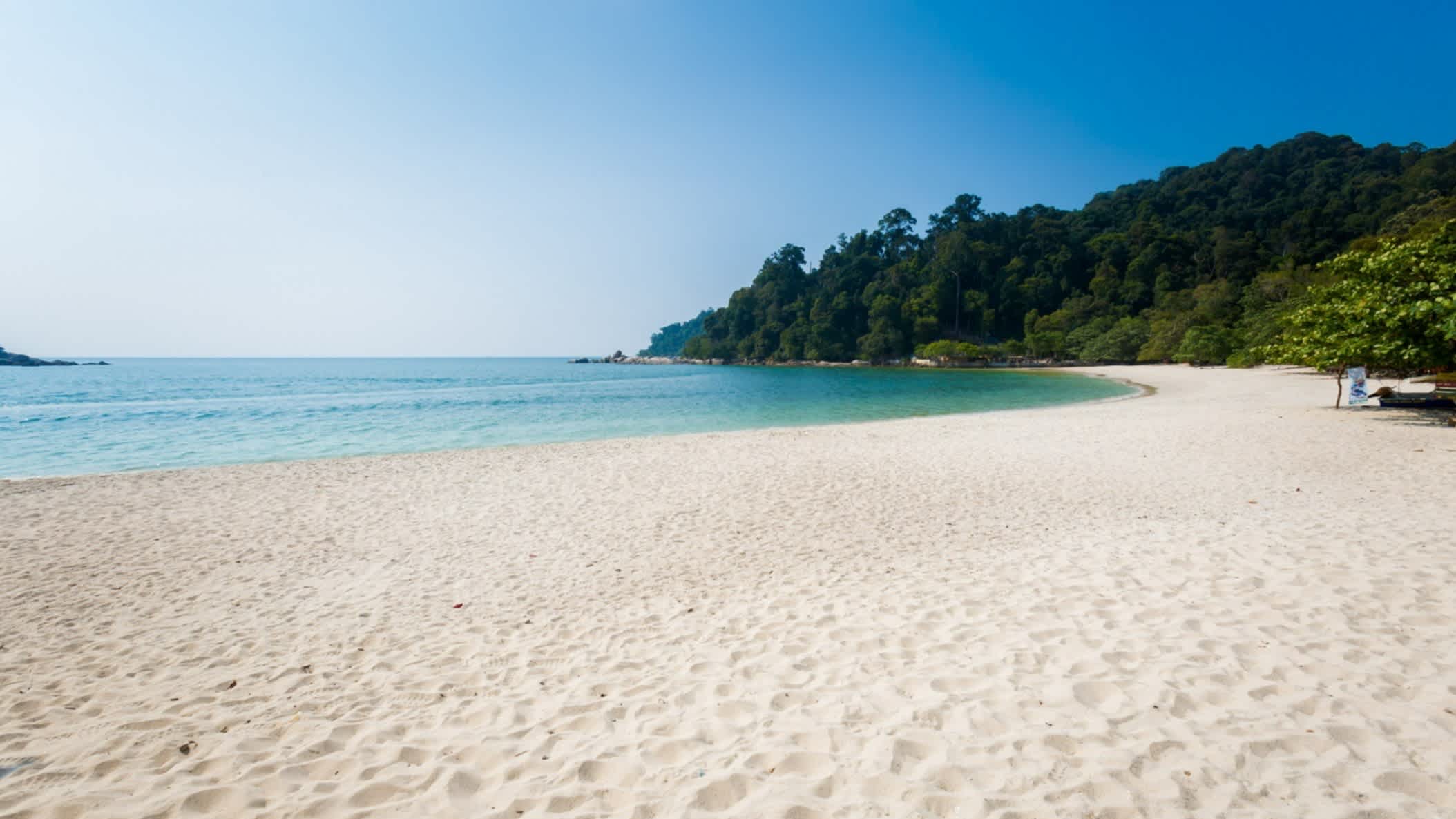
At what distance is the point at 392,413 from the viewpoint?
3209cm

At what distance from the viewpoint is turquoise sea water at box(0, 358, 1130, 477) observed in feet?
63.4

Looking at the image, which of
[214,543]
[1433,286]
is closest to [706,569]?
[214,543]

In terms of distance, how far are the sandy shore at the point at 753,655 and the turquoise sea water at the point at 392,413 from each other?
1107cm

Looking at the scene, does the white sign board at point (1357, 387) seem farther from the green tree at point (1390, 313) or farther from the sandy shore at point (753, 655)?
the sandy shore at point (753, 655)

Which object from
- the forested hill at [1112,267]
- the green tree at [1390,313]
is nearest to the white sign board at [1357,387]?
the green tree at [1390,313]

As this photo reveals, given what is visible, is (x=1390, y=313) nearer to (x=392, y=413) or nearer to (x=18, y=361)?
(x=392, y=413)

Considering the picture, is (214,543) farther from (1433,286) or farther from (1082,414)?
(1082,414)

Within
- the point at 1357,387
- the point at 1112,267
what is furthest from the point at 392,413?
the point at 1112,267

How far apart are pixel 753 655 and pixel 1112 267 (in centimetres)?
11376

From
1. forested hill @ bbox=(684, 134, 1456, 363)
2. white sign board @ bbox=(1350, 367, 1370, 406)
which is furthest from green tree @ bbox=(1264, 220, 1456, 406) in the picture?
forested hill @ bbox=(684, 134, 1456, 363)

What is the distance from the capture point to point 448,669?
4.55 metres

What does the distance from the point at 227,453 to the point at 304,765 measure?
19.6 meters

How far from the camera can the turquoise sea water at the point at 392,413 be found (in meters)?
19.3

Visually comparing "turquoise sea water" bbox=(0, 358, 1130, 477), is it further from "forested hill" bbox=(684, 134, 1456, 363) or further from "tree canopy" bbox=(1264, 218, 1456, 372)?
"forested hill" bbox=(684, 134, 1456, 363)
